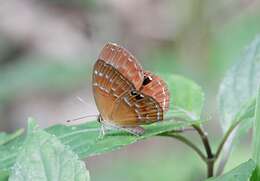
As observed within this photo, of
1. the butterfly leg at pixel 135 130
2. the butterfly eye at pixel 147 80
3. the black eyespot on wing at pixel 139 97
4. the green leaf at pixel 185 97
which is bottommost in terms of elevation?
the butterfly leg at pixel 135 130

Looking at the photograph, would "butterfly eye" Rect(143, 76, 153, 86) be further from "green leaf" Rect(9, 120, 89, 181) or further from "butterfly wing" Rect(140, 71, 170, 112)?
"green leaf" Rect(9, 120, 89, 181)

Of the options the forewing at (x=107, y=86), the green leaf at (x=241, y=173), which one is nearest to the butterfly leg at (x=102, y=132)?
the forewing at (x=107, y=86)

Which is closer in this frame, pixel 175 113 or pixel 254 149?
pixel 254 149

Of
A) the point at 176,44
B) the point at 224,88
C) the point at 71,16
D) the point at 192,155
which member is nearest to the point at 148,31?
the point at 71,16

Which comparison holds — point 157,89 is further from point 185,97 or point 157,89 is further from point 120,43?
point 120,43

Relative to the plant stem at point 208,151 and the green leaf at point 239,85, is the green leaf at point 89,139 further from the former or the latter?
the green leaf at point 239,85

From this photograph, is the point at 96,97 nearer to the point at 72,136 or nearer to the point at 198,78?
the point at 72,136

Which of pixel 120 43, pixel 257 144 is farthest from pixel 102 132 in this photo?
pixel 120 43
